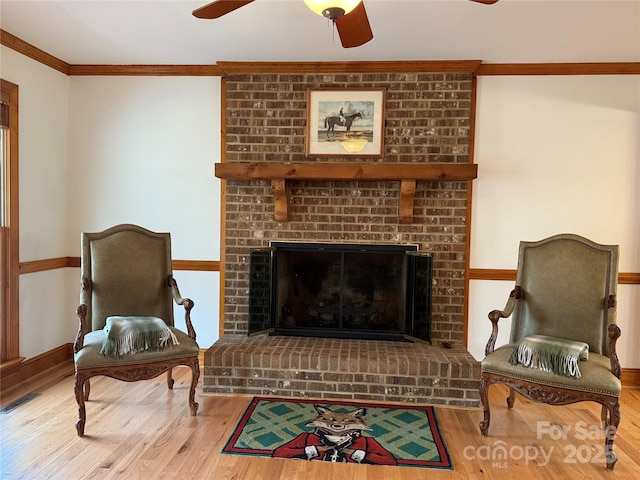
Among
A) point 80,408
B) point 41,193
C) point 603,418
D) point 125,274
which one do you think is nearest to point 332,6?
point 125,274

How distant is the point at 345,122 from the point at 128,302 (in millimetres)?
2063

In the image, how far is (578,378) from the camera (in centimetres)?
223

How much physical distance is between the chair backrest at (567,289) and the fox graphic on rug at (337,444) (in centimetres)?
116

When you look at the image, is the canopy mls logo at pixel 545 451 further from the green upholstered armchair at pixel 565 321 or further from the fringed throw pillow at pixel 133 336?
the fringed throw pillow at pixel 133 336

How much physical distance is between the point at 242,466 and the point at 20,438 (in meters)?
1.27

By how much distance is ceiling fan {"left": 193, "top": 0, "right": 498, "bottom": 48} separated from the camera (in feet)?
5.32

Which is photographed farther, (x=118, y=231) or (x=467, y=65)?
(x=467, y=65)

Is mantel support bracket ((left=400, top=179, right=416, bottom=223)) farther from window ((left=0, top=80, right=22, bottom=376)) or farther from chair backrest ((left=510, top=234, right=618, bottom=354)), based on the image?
window ((left=0, top=80, right=22, bottom=376))

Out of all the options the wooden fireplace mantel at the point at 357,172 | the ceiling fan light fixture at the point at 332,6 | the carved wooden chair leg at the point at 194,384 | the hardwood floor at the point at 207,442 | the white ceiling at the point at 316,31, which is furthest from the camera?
the wooden fireplace mantel at the point at 357,172

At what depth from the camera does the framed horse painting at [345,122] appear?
339cm

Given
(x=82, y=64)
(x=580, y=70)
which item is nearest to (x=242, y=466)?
(x=82, y=64)

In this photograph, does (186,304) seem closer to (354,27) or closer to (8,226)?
(8,226)

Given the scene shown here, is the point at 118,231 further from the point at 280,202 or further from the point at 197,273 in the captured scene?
the point at 280,202

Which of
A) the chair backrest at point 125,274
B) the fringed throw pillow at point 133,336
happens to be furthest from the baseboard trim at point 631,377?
the chair backrest at point 125,274
